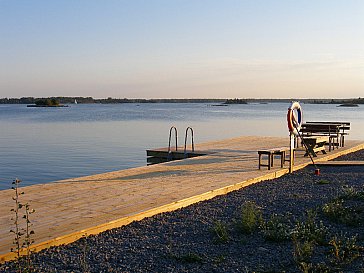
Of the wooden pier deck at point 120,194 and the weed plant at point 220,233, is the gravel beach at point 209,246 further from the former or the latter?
the wooden pier deck at point 120,194

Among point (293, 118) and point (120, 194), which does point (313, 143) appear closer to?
point (293, 118)

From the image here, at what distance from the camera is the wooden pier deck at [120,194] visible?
15.1 feet

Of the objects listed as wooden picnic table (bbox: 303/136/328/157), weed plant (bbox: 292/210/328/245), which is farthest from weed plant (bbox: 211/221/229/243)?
wooden picnic table (bbox: 303/136/328/157)

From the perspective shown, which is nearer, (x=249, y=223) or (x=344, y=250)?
(x=344, y=250)

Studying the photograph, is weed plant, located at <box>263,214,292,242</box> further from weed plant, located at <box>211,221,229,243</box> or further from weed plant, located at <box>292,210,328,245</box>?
weed plant, located at <box>211,221,229,243</box>

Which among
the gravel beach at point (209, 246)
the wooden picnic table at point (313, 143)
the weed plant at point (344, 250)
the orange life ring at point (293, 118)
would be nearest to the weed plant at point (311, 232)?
the gravel beach at point (209, 246)

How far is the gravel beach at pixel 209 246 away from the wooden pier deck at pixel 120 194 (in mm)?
147

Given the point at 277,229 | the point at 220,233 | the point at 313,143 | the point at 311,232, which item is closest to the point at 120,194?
the point at 220,233

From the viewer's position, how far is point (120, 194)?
20.7ft

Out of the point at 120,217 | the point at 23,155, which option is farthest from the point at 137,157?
the point at 120,217

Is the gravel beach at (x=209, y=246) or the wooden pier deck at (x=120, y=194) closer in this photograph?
the gravel beach at (x=209, y=246)

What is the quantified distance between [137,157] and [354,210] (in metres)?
11.5

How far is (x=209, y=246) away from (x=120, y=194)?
229 cm

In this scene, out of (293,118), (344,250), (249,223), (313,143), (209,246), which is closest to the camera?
(344,250)
